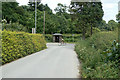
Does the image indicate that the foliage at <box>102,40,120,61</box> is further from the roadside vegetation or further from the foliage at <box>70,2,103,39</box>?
the foliage at <box>70,2,103,39</box>

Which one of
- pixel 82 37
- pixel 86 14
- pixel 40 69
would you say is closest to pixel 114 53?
pixel 40 69

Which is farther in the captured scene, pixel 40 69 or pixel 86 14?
pixel 86 14

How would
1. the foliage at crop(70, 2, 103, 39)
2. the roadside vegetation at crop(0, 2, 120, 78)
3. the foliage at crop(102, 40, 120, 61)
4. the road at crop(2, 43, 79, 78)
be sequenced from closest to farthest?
the foliage at crop(102, 40, 120, 61) < the roadside vegetation at crop(0, 2, 120, 78) < the road at crop(2, 43, 79, 78) < the foliage at crop(70, 2, 103, 39)

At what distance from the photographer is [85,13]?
1559cm

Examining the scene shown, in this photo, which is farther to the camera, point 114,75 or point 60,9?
point 60,9

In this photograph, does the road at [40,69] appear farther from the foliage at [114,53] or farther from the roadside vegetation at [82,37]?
the foliage at [114,53]

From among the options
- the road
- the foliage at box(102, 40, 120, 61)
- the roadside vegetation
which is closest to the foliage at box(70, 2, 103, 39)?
the roadside vegetation

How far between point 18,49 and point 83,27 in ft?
→ 34.6

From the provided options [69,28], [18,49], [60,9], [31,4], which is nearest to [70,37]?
[69,28]

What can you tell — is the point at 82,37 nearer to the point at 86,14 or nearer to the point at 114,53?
the point at 86,14

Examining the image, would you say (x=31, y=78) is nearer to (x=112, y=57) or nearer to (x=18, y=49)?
(x=112, y=57)

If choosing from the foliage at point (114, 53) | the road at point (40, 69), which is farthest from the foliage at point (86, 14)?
the foliage at point (114, 53)

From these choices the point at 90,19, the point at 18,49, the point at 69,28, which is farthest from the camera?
the point at 69,28

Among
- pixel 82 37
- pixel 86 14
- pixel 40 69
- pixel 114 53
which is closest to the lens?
pixel 114 53
